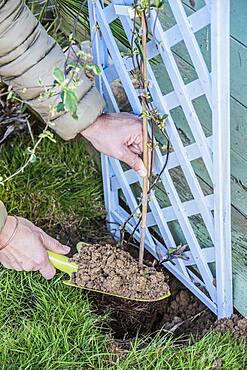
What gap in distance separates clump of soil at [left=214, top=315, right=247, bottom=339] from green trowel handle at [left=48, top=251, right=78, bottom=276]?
0.45m

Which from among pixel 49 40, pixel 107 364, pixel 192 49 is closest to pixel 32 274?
pixel 107 364

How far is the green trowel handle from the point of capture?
2.33 metres

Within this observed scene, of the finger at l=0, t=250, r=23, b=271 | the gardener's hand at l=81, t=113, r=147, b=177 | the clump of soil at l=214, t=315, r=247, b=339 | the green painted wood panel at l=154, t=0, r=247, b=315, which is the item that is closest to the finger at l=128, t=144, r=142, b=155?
the gardener's hand at l=81, t=113, r=147, b=177

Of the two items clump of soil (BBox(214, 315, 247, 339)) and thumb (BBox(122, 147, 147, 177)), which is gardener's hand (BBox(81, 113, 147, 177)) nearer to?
thumb (BBox(122, 147, 147, 177))

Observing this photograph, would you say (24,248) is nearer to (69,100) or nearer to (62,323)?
(62,323)

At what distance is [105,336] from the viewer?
2.31 meters

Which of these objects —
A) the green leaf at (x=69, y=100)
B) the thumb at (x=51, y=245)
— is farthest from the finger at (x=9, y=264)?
the green leaf at (x=69, y=100)

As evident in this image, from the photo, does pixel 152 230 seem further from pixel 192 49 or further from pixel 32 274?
pixel 192 49

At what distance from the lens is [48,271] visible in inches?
92.0

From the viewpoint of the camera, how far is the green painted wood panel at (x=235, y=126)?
193 centimetres

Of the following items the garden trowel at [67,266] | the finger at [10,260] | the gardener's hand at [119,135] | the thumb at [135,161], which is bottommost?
the garden trowel at [67,266]

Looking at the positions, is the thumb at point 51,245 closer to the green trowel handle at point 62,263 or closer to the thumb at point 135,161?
the green trowel handle at point 62,263

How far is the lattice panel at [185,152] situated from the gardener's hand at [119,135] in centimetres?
6

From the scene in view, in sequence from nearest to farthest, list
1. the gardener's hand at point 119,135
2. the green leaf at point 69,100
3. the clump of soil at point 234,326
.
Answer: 1. the green leaf at point 69,100
2. the gardener's hand at point 119,135
3. the clump of soil at point 234,326
